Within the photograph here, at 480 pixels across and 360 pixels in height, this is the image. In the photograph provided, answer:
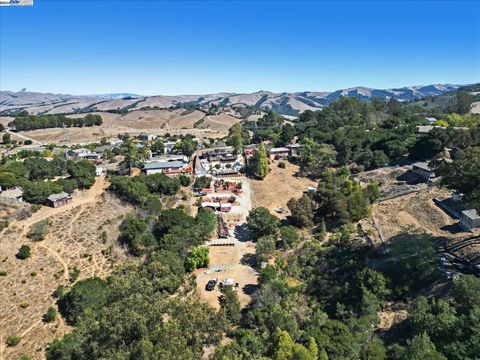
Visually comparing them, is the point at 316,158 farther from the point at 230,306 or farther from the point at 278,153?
the point at 230,306

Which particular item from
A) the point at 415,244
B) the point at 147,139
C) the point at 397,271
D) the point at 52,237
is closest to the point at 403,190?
the point at 415,244

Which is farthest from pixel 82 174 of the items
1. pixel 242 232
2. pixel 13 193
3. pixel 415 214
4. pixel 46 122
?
pixel 46 122

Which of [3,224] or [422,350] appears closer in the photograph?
[422,350]

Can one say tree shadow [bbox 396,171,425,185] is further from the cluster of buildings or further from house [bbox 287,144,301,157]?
the cluster of buildings

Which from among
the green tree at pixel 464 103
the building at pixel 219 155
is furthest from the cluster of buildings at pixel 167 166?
the green tree at pixel 464 103

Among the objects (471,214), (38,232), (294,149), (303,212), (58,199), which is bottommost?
(38,232)
